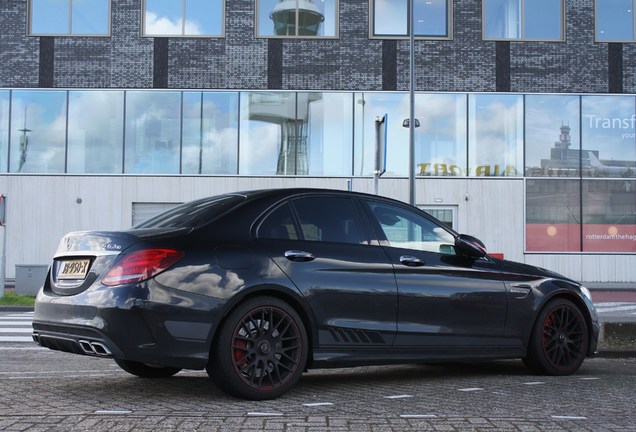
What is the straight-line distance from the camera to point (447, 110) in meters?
29.0

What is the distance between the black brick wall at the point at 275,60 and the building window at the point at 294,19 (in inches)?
10.4

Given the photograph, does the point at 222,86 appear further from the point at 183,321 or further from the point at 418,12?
the point at 183,321

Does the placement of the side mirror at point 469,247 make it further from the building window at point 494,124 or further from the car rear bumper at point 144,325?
the building window at point 494,124

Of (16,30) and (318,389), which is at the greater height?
(16,30)

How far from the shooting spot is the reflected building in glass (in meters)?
28.7

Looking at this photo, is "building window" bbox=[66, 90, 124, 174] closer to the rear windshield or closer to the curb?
the curb

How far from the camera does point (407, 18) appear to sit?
94.8 feet

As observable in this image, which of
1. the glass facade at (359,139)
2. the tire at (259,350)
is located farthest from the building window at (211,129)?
the tire at (259,350)

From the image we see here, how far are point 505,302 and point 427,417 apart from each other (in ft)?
7.26

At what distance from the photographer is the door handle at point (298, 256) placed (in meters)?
6.27

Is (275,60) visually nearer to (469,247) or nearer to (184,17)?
(184,17)

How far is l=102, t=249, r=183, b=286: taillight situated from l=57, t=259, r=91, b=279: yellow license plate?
0.28 m

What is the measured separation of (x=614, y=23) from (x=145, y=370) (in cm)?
2567

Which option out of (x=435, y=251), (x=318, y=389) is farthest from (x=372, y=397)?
(x=435, y=251)
